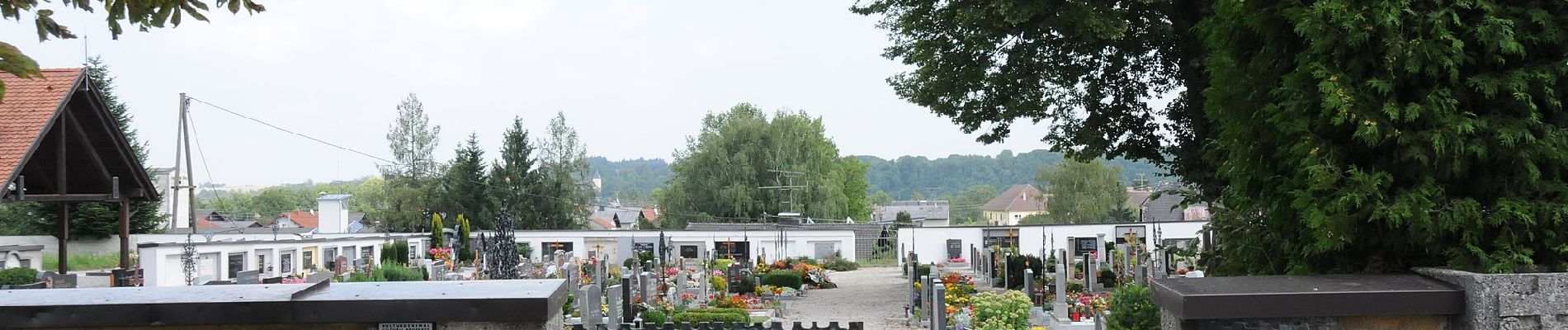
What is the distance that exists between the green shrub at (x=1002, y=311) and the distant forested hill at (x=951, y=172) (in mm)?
137549

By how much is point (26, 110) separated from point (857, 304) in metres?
15.2

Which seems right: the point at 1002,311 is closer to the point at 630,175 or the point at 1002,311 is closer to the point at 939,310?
the point at 939,310

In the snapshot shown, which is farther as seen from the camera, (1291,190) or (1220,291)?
(1291,190)

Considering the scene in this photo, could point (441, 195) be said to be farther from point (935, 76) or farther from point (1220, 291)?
point (1220, 291)

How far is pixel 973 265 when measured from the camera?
3922 cm

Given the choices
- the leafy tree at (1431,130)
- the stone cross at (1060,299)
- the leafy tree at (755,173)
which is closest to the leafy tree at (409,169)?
the leafy tree at (755,173)

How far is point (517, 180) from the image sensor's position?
6034cm

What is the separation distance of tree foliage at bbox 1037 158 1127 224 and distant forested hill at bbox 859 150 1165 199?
82.4 m

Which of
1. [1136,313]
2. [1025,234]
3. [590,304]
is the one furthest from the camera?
[1025,234]

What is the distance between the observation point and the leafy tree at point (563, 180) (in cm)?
6072

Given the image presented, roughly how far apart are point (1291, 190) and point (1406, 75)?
2.31 ft

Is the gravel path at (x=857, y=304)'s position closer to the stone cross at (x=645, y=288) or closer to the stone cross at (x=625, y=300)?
the stone cross at (x=645, y=288)

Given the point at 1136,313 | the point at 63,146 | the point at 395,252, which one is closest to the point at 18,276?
the point at 63,146

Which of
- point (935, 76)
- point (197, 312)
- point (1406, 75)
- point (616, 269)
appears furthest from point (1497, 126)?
point (616, 269)
